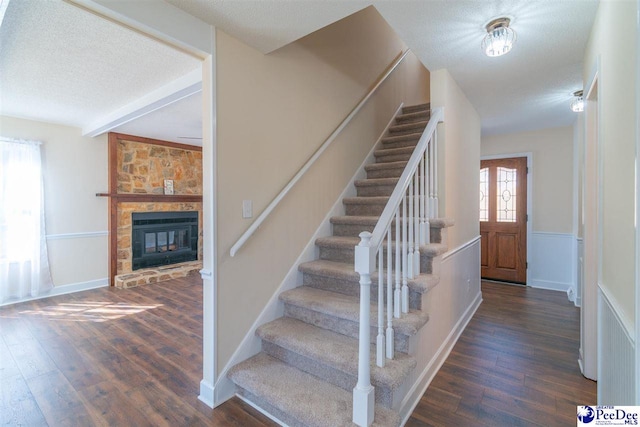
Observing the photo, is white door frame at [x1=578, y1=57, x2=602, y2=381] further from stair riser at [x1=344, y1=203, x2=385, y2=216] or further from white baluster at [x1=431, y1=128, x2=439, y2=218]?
stair riser at [x1=344, y1=203, x2=385, y2=216]

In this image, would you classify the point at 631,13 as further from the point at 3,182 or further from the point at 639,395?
the point at 3,182

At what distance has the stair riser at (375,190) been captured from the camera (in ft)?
9.92

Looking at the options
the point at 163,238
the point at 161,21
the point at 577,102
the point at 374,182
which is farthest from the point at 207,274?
the point at 163,238

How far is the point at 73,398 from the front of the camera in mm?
1913

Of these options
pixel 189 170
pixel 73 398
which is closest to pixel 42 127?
pixel 189 170

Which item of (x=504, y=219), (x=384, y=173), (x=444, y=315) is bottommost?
(x=444, y=315)

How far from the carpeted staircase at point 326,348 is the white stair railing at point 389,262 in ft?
0.27

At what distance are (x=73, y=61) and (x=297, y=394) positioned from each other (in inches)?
114

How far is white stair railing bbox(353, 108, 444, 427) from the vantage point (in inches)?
55.6

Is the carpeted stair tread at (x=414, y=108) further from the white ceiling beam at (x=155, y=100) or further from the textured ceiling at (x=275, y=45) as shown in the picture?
the white ceiling beam at (x=155, y=100)

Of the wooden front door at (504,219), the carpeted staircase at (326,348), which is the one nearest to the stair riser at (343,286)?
the carpeted staircase at (326,348)

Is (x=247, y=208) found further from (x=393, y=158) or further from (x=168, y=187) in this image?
(x=168, y=187)

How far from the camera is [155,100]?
9.27 ft

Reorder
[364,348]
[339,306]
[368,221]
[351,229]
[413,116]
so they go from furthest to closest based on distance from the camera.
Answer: [413,116] < [351,229] < [368,221] < [339,306] < [364,348]
